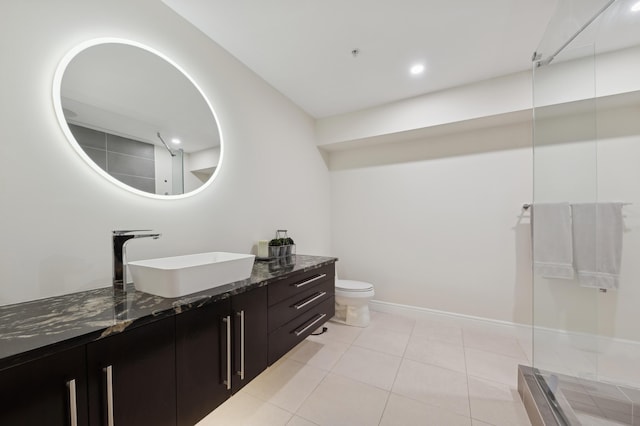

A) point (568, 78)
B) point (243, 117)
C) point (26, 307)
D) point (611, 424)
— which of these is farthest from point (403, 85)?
point (26, 307)

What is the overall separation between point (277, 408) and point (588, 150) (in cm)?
270

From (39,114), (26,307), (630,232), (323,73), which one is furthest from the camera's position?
(323,73)

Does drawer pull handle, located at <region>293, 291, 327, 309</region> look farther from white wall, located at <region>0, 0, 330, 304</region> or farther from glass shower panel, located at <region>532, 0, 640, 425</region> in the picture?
glass shower panel, located at <region>532, 0, 640, 425</region>

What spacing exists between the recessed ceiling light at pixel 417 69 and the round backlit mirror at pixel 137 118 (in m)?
1.72

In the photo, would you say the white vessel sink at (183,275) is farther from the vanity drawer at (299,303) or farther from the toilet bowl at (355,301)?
the toilet bowl at (355,301)

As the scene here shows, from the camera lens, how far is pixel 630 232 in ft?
5.64

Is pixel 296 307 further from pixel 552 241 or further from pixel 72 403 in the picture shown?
pixel 552 241

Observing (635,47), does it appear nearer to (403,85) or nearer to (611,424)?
(403,85)

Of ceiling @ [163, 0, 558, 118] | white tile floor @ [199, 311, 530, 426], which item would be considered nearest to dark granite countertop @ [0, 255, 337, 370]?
white tile floor @ [199, 311, 530, 426]

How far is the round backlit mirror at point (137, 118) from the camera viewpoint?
1.16 m

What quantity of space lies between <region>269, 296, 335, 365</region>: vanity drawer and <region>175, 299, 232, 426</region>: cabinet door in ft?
1.08

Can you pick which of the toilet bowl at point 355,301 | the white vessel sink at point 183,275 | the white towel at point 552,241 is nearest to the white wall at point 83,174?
the white vessel sink at point 183,275

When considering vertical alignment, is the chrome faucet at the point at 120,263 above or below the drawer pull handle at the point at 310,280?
above

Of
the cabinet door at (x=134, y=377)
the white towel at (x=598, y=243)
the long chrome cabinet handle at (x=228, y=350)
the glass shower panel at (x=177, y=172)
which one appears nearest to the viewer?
the cabinet door at (x=134, y=377)
